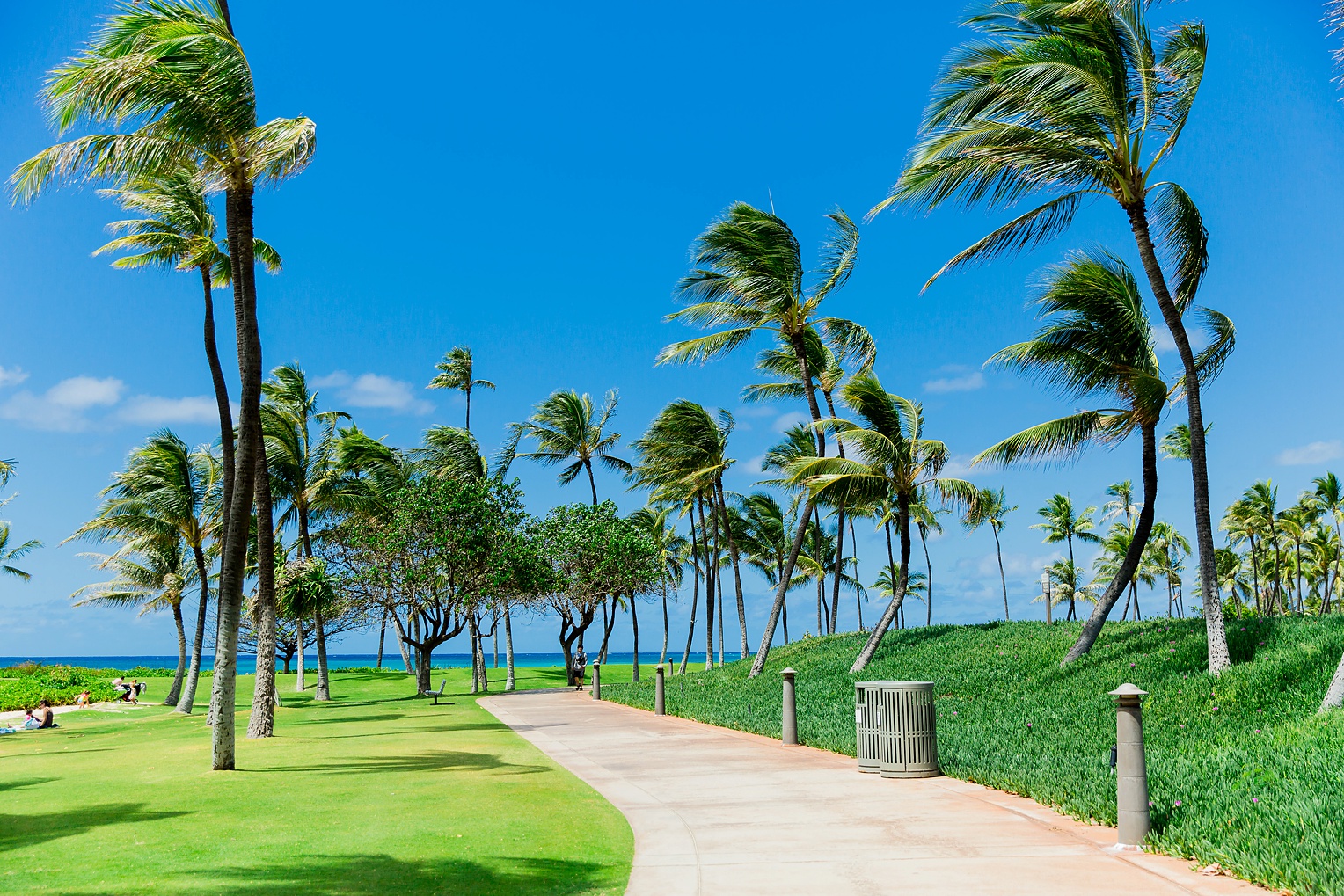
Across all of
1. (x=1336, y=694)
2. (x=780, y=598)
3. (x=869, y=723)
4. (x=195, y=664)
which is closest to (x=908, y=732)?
(x=869, y=723)

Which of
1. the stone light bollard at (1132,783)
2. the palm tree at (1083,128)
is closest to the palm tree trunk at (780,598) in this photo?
the palm tree at (1083,128)

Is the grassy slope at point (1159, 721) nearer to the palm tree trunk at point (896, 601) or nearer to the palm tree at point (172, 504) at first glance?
the palm tree trunk at point (896, 601)

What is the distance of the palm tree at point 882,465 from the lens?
2248cm

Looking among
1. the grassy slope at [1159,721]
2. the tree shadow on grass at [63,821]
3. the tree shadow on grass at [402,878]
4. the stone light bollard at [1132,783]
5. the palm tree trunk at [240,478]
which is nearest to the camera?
the tree shadow on grass at [402,878]

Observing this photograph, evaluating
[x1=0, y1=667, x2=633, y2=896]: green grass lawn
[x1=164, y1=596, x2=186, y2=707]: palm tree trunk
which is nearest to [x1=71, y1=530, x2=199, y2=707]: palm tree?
[x1=164, y1=596, x2=186, y2=707]: palm tree trunk

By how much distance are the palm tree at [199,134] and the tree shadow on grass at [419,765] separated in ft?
4.33

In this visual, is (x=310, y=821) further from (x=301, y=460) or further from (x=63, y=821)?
(x=301, y=460)

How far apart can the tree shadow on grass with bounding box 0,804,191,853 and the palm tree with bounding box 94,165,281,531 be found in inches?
458

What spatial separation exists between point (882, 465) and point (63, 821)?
18.2m

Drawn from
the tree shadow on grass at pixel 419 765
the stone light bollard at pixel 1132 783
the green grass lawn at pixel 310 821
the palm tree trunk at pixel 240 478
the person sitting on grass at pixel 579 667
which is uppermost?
the palm tree trunk at pixel 240 478

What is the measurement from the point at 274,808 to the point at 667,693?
17.7 meters

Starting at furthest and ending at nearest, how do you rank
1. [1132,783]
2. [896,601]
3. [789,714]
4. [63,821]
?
[896,601] < [789,714] < [63,821] < [1132,783]

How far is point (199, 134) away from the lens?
12031 mm

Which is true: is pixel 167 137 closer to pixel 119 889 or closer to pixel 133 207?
pixel 133 207
